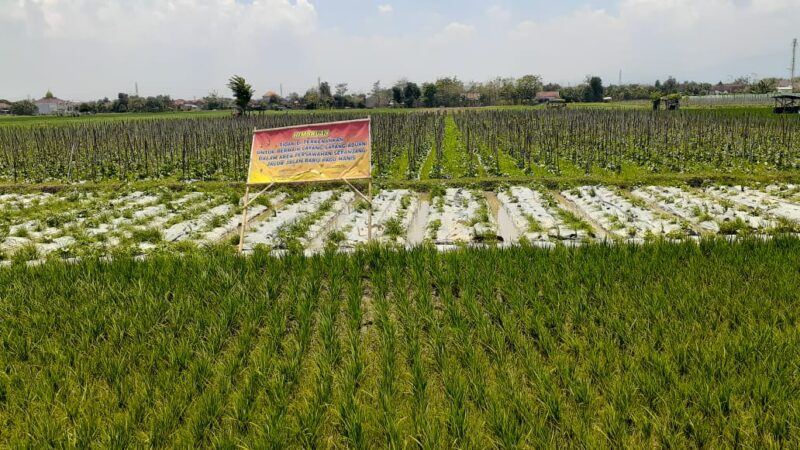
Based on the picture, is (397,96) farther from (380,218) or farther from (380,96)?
(380,218)

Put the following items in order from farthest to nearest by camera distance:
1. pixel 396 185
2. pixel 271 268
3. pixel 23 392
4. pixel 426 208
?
pixel 396 185 < pixel 426 208 < pixel 271 268 < pixel 23 392

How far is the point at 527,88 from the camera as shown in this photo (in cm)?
7175

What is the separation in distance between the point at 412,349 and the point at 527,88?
2876 inches

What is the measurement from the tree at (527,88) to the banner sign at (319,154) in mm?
67632

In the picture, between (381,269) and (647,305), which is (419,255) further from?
(647,305)

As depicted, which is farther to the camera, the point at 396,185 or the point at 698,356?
the point at 396,185

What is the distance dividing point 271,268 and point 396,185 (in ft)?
21.4

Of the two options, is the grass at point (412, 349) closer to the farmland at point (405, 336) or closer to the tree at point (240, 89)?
the farmland at point (405, 336)

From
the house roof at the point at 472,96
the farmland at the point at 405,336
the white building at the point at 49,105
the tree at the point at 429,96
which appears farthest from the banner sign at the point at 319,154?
the white building at the point at 49,105

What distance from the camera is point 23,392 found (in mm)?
3137

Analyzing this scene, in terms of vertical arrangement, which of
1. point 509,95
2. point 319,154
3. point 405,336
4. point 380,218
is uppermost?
point 509,95

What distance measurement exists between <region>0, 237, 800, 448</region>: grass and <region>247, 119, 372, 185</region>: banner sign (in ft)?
4.64

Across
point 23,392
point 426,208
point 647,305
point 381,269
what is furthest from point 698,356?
point 426,208

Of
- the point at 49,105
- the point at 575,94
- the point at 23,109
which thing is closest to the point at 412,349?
the point at 575,94
